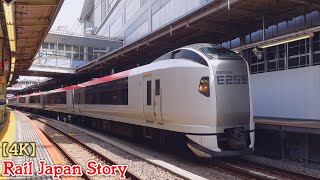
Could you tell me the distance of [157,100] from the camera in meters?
10.6

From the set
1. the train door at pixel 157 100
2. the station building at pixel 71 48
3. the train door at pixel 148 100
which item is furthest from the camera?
the station building at pixel 71 48

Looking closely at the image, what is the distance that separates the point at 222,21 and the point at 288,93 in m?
3.54

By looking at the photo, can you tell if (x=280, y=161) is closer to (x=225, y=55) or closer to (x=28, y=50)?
(x=225, y=55)

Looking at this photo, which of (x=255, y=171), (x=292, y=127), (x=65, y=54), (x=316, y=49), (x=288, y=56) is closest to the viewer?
(x=255, y=171)

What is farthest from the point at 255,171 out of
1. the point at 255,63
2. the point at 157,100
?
the point at 255,63

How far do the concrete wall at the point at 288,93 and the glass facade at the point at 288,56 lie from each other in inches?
12.2

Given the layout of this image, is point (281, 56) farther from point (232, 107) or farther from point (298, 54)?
point (232, 107)

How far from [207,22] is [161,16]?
60.0ft

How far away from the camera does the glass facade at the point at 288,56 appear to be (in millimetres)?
12380

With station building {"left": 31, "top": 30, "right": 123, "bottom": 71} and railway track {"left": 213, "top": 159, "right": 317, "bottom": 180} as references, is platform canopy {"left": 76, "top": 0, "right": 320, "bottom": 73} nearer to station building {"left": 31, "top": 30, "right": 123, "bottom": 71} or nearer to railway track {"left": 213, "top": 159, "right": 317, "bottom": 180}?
railway track {"left": 213, "top": 159, "right": 317, "bottom": 180}

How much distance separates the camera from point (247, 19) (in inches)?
507

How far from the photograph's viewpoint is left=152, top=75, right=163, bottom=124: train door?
10.4m

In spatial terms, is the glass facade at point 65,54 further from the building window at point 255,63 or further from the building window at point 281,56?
the building window at point 281,56

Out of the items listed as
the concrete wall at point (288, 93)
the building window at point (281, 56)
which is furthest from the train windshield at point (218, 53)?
the building window at point (281, 56)
